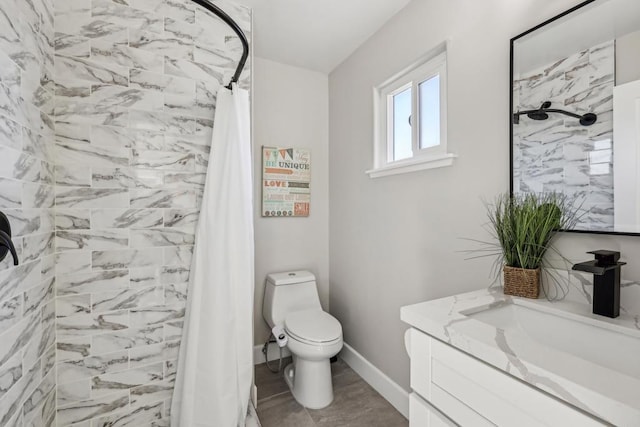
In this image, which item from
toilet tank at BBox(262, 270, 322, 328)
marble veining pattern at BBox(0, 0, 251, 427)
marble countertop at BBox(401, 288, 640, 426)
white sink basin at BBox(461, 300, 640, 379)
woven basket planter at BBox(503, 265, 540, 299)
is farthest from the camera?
toilet tank at BBox(262, 270, 322, 328)

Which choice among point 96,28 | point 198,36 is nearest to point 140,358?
point 96,28

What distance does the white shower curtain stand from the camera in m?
1.47

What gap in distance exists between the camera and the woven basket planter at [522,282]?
101cm

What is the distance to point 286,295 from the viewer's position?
2.15 metres

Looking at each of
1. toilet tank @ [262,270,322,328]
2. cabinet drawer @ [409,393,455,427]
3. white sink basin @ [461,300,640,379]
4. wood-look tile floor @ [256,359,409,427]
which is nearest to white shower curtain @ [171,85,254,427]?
wood-look tile floor @ [256,359,409,427]

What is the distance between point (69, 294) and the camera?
1369 mm

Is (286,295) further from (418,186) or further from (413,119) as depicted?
(413,119)

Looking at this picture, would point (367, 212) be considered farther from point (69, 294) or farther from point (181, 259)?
point (69, 294)

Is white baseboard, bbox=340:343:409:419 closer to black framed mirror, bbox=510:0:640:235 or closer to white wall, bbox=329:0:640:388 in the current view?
white wall, bbox=329:0:640:388

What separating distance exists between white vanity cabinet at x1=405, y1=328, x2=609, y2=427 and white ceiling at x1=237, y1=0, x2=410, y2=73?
180cm

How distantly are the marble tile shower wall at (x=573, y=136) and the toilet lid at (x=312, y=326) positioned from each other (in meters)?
1.28

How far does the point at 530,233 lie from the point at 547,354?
51 cm

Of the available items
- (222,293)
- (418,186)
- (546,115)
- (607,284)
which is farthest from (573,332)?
(222,293)

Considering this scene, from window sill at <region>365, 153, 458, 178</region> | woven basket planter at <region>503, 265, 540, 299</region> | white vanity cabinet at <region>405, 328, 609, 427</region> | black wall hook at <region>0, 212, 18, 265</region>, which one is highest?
window sill at <region>365, 153, 458, 178</region>
